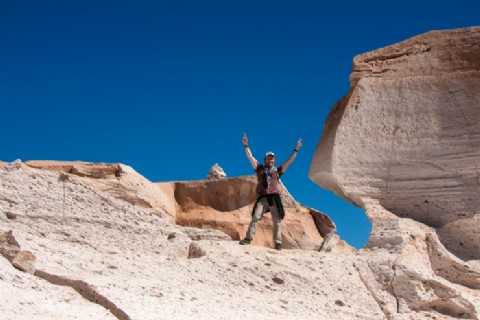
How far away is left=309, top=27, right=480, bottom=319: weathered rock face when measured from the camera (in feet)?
29.5

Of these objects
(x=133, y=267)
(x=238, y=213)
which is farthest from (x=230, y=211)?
(x=133, y=267)

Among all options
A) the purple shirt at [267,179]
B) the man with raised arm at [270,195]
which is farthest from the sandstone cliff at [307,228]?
the purple shirt at [267,179]

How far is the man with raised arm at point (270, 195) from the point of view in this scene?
8211 millimetres

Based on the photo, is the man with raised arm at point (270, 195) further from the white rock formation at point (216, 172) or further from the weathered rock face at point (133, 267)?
the white rock formation at point (216, 172)

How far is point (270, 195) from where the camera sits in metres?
8.26

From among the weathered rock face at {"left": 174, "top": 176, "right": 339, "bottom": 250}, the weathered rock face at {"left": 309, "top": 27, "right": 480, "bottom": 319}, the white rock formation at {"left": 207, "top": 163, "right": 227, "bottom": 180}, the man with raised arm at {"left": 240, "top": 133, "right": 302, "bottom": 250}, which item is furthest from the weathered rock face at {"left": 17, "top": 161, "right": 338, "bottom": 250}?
the white rock formation at {"left": 207, "top": 163, "right": 227, "bottom": 180}

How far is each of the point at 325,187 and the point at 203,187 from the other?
2.10 meters

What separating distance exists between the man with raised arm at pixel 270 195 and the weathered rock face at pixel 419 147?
114cm

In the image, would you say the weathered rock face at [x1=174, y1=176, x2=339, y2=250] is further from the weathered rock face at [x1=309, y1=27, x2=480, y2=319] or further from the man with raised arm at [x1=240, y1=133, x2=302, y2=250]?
the man with raised arm at [x1=240, y1=133, x2=302, y2=250]

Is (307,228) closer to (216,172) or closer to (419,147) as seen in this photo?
(419,147)

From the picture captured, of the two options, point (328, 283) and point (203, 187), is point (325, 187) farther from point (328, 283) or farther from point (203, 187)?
point (328, 283)

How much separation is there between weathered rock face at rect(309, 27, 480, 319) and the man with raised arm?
3.73 feet

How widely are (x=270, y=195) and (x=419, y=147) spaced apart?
258 centimetres

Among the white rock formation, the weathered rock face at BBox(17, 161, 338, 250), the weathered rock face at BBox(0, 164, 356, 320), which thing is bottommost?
the weathered rock face at BBox(0, 164, 356, 320)
